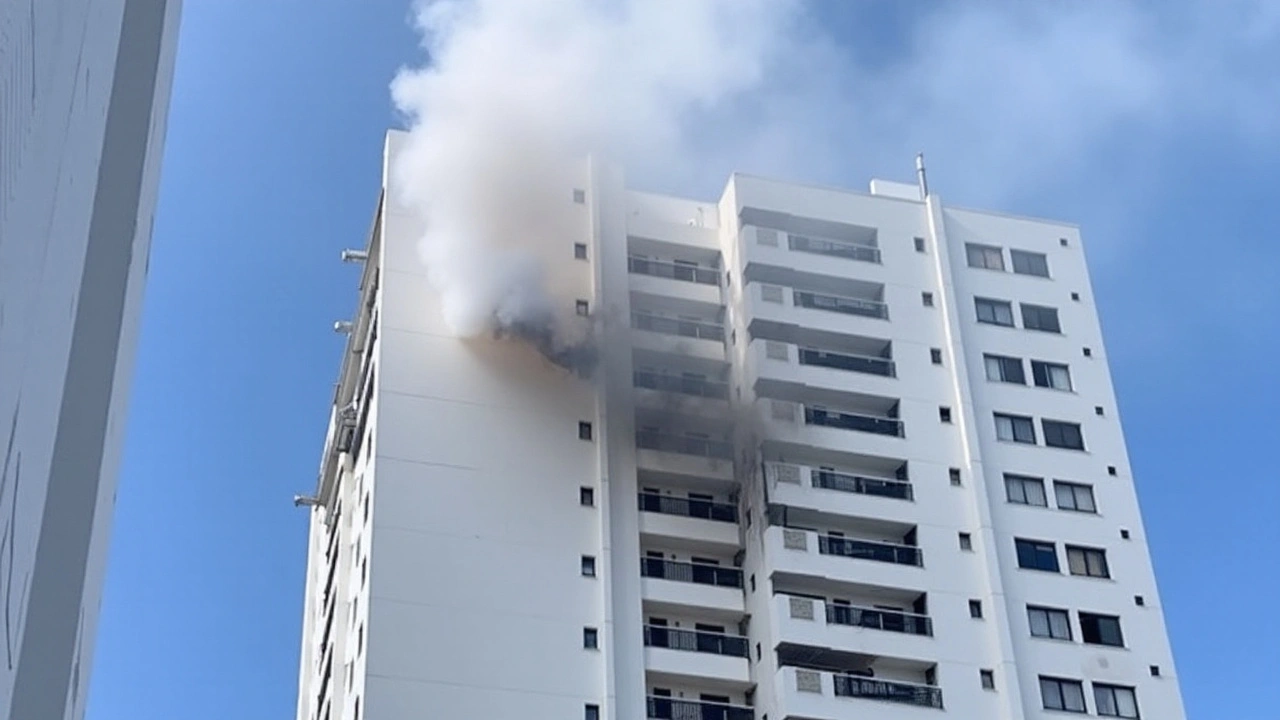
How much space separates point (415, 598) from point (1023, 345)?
2007cm

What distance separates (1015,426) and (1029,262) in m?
6.24

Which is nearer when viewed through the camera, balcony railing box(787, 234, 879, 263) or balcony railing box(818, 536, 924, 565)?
balcony railing box(818, 536, 924, 565)

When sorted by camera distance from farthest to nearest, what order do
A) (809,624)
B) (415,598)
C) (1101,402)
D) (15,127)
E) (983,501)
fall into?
(1101,402) → (983,501) → (809,624) → (415,598) → (15,127)

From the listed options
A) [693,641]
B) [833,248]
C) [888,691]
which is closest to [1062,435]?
[833,248]

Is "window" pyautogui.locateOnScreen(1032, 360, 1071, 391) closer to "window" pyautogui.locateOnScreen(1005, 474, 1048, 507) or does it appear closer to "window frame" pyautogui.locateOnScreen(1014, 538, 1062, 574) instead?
"window" pyautogui.locateOnScreen(1005, 474, 1048, 507)

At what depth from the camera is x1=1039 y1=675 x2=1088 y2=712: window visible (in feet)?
138

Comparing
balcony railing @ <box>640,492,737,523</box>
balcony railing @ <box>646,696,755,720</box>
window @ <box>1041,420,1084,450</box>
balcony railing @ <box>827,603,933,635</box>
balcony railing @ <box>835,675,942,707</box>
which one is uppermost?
window @ <box>1041,420,1084,450</box>

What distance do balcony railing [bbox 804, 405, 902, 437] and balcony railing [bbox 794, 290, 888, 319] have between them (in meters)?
3.27

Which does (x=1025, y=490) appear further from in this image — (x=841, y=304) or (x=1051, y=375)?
(x=841, y=304)

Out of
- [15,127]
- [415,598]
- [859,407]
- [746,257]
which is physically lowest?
[15,127]

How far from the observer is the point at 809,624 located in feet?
135

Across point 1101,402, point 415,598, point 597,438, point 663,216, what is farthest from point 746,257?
point 415,598

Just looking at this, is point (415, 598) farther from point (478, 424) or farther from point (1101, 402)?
point (1101, 402)

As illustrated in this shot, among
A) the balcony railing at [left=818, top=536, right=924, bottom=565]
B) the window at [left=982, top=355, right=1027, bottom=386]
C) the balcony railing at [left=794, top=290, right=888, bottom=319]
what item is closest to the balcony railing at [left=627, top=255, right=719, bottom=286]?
the balcony railing at [left=794, top=290, right=888, bottom=319]
